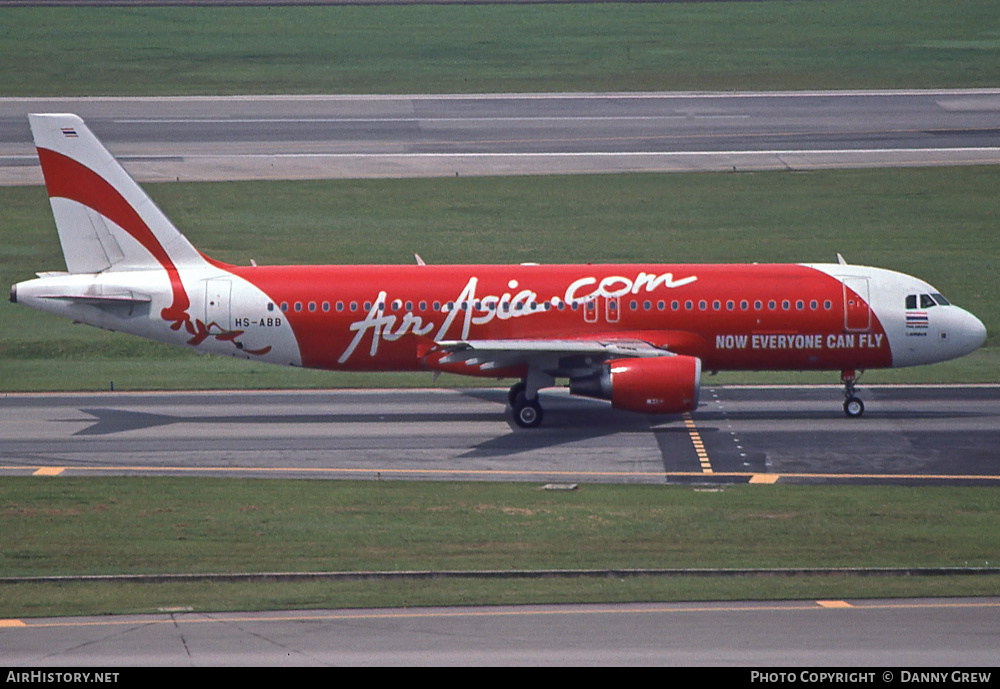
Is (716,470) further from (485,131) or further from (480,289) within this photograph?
(485,131)

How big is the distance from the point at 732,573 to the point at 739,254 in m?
35.2

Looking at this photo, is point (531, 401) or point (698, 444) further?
point (531, 401)

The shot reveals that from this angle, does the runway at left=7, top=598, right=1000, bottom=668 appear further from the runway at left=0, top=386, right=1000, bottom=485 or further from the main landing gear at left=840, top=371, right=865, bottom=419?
the main landing gear at left=840, top=371, right=865, bottom=419

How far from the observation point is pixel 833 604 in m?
24.6

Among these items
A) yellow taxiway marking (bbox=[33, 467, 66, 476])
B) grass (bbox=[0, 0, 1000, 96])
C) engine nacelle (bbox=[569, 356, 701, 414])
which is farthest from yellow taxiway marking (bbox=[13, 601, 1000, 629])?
grass (bbox=[0, 0, 1000, 96])

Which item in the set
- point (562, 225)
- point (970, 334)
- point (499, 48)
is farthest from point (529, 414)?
point (499, 48)

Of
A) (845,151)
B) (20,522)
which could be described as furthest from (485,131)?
(20,522)

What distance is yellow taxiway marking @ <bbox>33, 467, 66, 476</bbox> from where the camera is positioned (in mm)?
35781

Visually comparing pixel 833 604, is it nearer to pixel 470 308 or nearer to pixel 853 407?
pixel 853 407

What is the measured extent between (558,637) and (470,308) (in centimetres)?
1930

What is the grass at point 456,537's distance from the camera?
84.4ft

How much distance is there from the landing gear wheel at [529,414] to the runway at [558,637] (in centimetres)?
1620

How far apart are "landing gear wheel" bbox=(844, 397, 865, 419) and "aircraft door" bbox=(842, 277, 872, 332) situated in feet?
7.34

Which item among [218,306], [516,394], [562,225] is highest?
[562,225]
